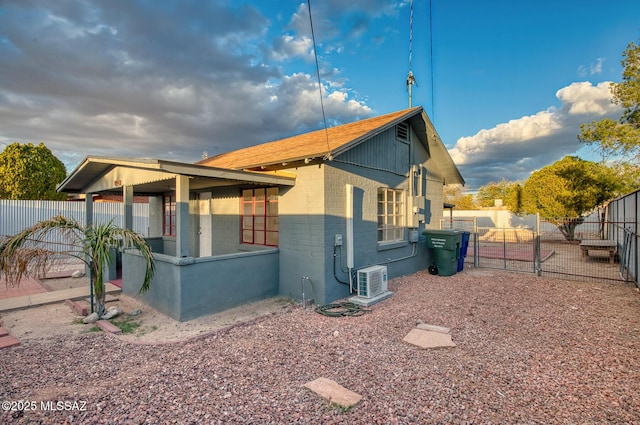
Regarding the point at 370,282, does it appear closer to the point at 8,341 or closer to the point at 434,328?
the point at 434,328

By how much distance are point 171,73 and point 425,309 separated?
10.2 metres

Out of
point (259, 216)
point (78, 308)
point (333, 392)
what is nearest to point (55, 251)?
point (78, 308)

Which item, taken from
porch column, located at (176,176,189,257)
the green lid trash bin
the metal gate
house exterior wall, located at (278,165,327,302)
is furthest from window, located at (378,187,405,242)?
porch column, located at (176,176,189,257)

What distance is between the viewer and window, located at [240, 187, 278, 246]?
7.39 metres

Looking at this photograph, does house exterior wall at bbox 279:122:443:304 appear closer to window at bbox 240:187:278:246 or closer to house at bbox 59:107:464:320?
house at bbox 59:107:464:320

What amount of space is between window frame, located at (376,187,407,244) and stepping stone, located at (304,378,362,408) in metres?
4.88

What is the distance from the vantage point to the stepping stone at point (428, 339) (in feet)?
14.0

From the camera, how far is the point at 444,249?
891 cm

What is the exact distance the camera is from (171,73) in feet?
32.9

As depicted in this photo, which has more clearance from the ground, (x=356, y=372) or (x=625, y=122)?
(x=625, y=122)

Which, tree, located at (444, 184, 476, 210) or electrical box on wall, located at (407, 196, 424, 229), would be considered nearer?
electrical box on wall, located at (407, 196, 424, 229)

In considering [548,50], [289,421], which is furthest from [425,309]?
[548,50]

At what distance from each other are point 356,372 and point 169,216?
9461mm

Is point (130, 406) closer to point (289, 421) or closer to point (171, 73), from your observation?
point (289, 421)
